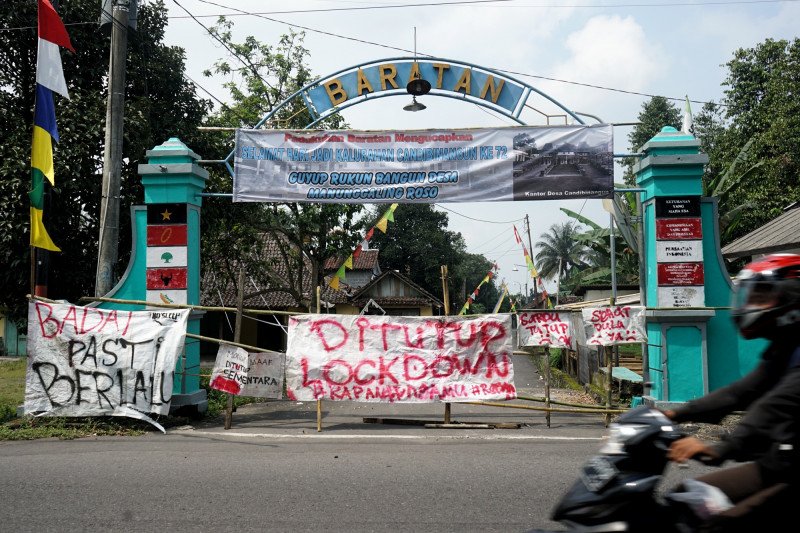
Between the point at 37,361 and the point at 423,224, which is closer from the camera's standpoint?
the point at 37,361

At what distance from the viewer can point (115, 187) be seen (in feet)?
35.2

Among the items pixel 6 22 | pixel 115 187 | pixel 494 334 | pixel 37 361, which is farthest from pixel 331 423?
pixel 6 22

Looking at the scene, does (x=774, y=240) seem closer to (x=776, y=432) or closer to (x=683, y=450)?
(x=776, y=432)

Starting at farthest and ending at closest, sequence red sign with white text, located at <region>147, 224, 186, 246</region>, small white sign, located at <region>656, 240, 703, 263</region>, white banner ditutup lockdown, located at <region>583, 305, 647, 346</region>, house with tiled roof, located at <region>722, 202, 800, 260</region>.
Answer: house with tiled roof, located at <region>722, 202, 800, 260</region> < red sign with white text, located at <region>147, 224, 186, 246</region> < small white sign, located at <region>656, 240, 703, 263</region> < white banner ditutup lockdown, located at <region>583, 305, 647, 346</region>

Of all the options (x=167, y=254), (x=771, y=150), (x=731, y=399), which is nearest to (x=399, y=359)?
(x=167, y=254)

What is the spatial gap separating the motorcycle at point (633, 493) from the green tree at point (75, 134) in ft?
39.9

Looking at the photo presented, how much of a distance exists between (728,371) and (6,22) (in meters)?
14.8

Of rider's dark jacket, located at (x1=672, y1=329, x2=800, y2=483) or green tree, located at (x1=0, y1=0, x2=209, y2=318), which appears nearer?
rider's dark jacket, located at (x1=672, y1=329, x2=800, y2=483)

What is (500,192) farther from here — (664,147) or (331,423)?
(331,423)

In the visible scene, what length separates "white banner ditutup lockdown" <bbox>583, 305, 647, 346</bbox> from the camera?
938 centimetres

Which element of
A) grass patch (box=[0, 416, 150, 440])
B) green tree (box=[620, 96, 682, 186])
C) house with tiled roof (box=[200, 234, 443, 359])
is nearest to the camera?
grass patch (box=[0, 416, 150, 440])

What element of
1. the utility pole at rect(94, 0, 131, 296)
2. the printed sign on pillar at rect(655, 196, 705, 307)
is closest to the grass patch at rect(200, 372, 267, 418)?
the utility pole at rect(94, 0, 131, 296)

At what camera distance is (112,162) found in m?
10.7

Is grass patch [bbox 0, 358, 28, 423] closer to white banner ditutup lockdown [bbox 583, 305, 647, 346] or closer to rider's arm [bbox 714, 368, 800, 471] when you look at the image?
white banner ditutup lockdown [bbox 583, 305, 647, 346]
